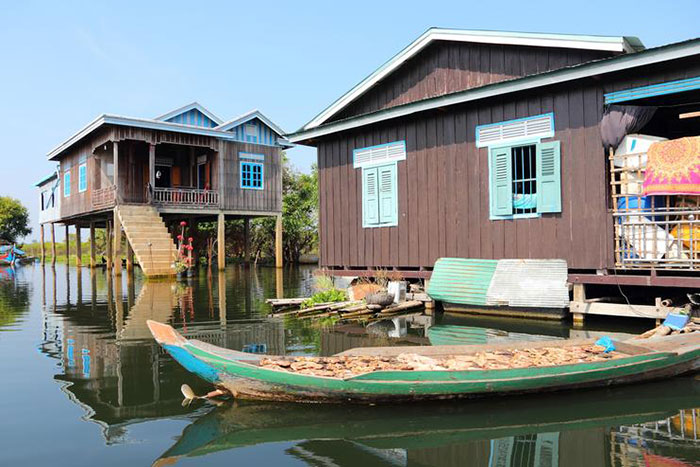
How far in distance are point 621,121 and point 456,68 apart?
4.27m

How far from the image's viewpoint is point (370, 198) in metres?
13.9

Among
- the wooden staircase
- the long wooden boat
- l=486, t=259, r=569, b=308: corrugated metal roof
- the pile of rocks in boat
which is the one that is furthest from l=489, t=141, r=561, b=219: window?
the wooden staircase

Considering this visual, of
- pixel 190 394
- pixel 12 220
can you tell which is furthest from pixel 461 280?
pixel 12 220

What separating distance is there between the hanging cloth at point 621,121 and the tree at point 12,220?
167 feet

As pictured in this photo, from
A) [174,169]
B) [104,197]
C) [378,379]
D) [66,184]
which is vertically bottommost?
[378,379]

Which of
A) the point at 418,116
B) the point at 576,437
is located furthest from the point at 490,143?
the point at 576,437

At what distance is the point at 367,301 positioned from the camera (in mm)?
11602

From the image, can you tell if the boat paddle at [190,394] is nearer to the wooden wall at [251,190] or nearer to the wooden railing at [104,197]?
the wooden railing at [104,197]

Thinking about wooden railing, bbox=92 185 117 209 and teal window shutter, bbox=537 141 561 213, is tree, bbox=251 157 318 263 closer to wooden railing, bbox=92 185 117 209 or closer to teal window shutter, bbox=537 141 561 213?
wooden railing, bbox=92 185 117 209

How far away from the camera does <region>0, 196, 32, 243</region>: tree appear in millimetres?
49125

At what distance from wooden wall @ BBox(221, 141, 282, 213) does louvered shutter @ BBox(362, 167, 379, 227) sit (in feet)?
43.1

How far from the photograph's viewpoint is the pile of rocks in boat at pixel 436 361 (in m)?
5.71

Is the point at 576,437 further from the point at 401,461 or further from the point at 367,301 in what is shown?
the point at 367,301

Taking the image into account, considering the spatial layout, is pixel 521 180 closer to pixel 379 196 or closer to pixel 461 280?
pixel 461 280
